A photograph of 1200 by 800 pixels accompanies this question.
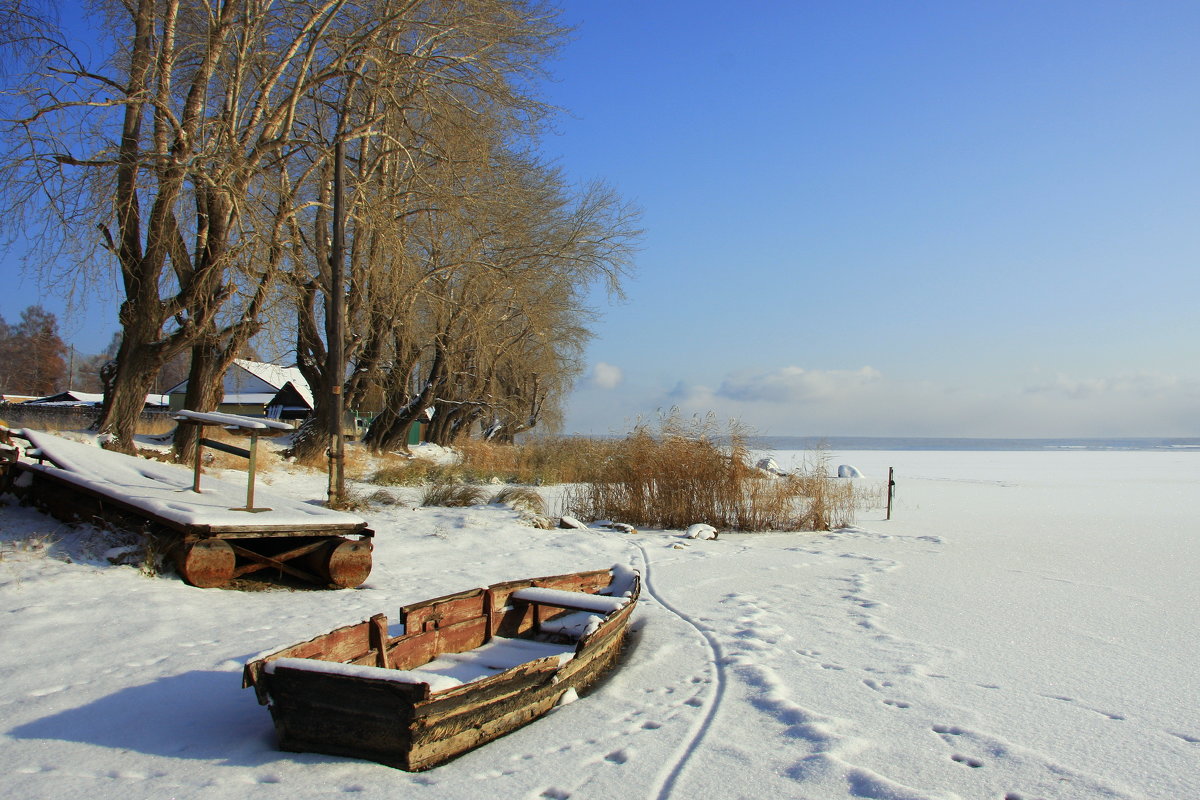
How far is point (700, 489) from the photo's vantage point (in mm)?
15039

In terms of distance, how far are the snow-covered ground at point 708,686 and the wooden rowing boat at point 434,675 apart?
0.40 ft

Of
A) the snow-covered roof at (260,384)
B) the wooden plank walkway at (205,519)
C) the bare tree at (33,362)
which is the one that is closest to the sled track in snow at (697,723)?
the wooden plank walkway at (205,519)

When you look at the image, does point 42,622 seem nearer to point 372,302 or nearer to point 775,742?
point 775,742

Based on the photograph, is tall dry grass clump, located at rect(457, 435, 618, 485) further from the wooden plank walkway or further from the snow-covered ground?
the wooden plank walkway

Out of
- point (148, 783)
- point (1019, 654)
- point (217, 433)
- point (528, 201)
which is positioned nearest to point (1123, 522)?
point (1019, 654)

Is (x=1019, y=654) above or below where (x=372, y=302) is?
below

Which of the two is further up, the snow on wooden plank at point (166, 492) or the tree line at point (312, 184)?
the tree line at point (312, 184)

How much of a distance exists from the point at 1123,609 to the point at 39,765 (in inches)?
356

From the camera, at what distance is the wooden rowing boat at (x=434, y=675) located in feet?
12.4

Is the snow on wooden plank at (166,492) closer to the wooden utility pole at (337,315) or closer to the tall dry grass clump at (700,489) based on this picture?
the wooden utility pole at (337,315)

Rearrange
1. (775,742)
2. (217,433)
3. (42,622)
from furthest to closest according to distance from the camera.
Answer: (217,433) → (42,622) → (775,742)

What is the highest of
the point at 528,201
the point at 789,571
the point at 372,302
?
the point at 528,201

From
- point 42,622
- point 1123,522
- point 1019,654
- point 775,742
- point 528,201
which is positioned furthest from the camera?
point 528,201

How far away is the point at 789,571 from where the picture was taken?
10.6 m
